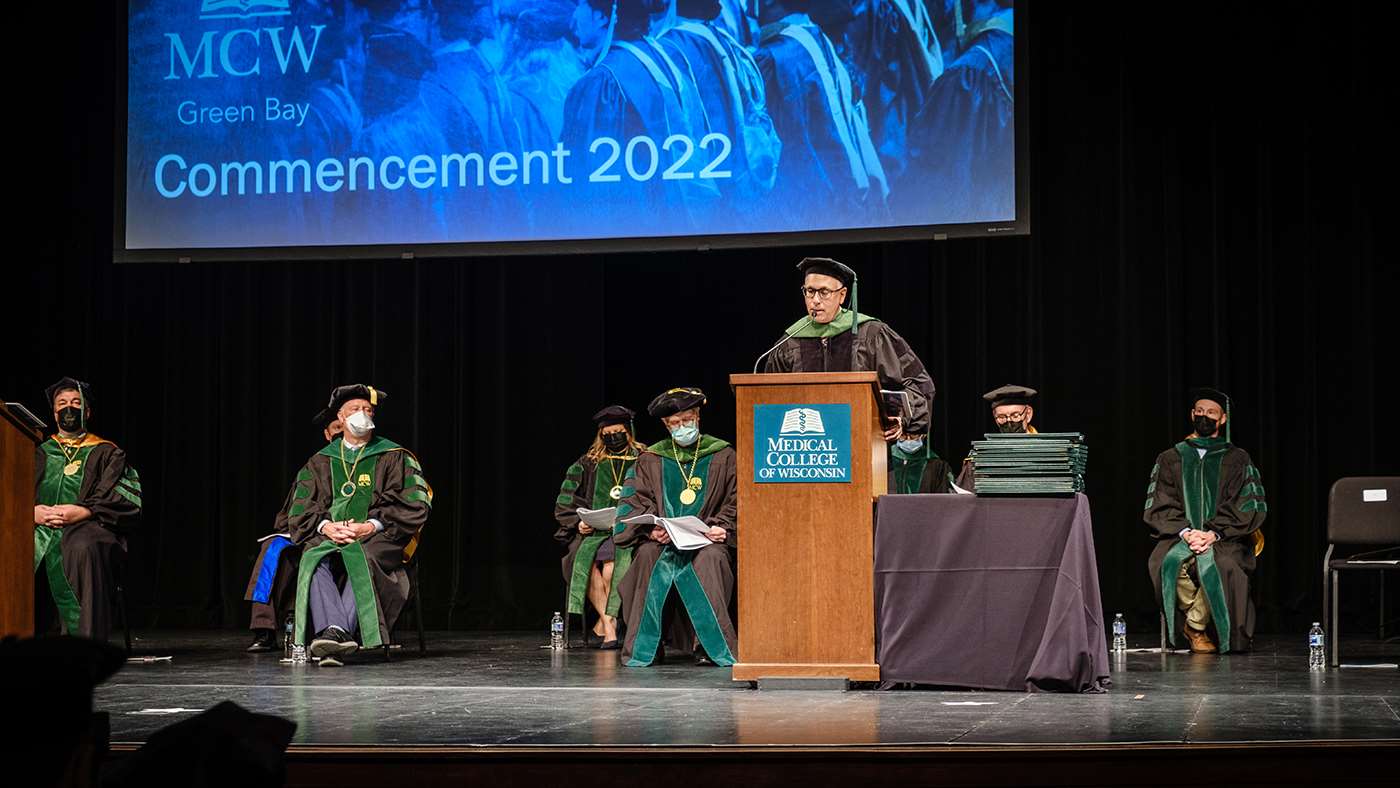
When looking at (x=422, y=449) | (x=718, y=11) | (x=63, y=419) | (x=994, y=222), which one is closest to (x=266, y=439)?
(x=422, y=449)

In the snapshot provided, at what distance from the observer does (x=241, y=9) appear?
28.6 ft

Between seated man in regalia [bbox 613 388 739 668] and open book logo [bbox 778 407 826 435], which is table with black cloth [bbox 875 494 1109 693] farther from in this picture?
seated man in regalia [bbox 613 388 739 668]

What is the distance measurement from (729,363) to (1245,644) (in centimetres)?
371

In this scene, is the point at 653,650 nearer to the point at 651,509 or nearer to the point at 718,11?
the point at 651,509

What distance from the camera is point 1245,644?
7.72m

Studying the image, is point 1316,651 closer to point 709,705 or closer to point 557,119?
point 709,705

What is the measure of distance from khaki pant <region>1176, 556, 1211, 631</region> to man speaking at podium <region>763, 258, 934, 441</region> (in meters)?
2.63

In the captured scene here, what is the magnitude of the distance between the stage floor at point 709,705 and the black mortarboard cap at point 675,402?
1259 millimetres

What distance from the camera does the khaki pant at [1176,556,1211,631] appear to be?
7.99 meters

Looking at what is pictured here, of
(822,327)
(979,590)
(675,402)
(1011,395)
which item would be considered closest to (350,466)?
(675,402)

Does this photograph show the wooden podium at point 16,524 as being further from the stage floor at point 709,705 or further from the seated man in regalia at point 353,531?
the seated man in regalia at point 353,531

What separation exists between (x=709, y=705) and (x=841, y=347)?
189 centimetres

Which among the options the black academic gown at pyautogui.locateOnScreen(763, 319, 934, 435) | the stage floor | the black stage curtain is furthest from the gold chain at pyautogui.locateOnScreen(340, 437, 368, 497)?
the black stage curtain

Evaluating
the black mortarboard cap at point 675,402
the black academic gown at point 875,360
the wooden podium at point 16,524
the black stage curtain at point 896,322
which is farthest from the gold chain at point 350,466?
the wooden podium at point 16,524
